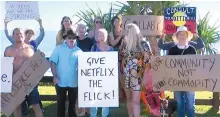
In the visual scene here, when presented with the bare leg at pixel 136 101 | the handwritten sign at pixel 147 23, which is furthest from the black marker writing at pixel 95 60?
the handwritten sign at pixel 147 23

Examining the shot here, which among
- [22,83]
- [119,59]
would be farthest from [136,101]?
[22,83]

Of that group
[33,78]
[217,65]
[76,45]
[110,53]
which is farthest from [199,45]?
[33,78]

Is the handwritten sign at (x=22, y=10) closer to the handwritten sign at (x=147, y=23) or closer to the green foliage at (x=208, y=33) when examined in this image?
the handwritten sign at (x=147, y=23)

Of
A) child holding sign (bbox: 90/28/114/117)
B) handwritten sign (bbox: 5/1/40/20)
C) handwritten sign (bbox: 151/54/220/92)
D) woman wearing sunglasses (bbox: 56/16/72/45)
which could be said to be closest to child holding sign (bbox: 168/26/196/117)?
handwritten sign (bbox: 151/54/220/92)

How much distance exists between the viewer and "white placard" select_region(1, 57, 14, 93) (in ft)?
18.8

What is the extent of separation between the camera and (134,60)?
5.96 metres

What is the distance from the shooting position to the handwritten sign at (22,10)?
7.38m

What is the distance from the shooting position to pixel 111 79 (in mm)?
5781

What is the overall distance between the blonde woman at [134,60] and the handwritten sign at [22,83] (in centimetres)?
124

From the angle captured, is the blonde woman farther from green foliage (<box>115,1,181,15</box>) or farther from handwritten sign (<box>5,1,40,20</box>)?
green foliage (<box>115,1,181,15</box>)

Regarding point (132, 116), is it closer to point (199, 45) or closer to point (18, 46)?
point (199, 45)

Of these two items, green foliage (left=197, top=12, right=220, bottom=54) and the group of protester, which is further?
green foliage (left=197, top=12, right=220, bottom=54)

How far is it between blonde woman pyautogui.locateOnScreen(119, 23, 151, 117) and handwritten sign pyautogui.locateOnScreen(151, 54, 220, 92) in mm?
185

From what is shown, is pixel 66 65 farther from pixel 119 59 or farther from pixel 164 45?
pixel 164 45
